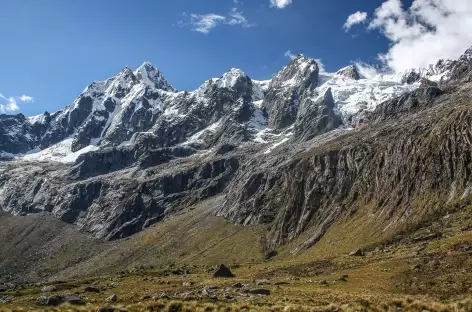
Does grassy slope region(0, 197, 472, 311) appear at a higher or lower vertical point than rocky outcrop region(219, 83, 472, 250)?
lower

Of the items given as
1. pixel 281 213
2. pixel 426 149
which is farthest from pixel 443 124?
pixel 281 213

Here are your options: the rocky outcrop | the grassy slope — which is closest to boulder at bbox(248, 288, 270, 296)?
the grassy slope

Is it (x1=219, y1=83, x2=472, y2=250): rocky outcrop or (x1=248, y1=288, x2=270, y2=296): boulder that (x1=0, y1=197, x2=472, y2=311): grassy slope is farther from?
(x1=219, y1=83, x2=472, y2=250): rocky outcrop

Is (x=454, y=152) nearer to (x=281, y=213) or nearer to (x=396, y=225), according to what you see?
(x=396, y=225)

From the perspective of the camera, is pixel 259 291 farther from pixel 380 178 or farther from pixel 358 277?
pixel 380 178

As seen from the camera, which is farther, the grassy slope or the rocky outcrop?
the rocky outcrop

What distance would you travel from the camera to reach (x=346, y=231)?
134625 mm

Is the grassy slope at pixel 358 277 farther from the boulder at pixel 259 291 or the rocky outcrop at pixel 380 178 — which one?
the rocky outcrop at pixel 380 178

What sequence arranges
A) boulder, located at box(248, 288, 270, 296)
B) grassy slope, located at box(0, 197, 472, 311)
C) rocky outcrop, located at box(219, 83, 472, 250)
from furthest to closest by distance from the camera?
rocky outcrop, located at box(219, 83, 472, 250)
boulder, located at box(248, 288, 270, 296)
grassy slope, located at box(0, 197, 472, 311)

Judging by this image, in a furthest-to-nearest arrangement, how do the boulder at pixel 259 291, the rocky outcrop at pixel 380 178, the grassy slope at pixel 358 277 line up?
1. the rocky outcrop at pixel 380 178
2. the boulder at pixel 259 291
3. the grassy slope at pixel 358 277

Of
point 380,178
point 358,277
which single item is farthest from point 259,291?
point 380,178

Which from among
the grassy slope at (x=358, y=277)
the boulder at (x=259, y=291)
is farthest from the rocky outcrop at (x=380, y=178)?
the boulder at (x=259, y=291)

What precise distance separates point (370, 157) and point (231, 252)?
205 ft

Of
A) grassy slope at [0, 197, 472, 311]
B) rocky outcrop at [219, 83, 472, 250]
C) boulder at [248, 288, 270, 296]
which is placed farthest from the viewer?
rocky outcrop at [219, 83, 472, 250]
